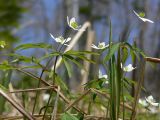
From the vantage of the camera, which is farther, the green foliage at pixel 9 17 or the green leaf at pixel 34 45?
the green foliage at pixel 9 17

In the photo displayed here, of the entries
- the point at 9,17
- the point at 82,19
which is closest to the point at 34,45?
the point at 9,17

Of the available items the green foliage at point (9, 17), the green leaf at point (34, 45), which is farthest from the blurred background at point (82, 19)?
the green leaf at point (34, 45)

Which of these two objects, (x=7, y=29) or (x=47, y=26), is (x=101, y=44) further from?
(x=47, y=26)

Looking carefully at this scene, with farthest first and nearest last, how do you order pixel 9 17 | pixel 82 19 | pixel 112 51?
pixel 82 19 < pixel 9 17 < pixel 112 51

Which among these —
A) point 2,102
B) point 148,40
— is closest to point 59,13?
point 148,40

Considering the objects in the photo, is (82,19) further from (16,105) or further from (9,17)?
(16,105)

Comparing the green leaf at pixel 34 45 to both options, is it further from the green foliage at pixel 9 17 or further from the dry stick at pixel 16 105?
the green foliage at pixel 9 17

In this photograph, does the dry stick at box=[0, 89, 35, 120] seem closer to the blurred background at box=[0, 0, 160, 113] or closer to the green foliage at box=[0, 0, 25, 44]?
the blurred background at box=[0, 0, 160, 113]

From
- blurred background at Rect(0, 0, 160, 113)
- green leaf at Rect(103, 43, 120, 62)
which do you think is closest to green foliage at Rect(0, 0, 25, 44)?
blurred background at Rect(0, 0, 160, 113)

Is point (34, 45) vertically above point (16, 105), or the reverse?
point (34, 45)

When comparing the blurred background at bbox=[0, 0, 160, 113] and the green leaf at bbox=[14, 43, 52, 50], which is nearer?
the green leaf at bbox=[14, 43, 52, 50]

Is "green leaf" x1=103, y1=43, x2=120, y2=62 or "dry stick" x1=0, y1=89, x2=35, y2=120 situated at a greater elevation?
"green leaf" x1=103, y1=43, x2=120, y2=62
